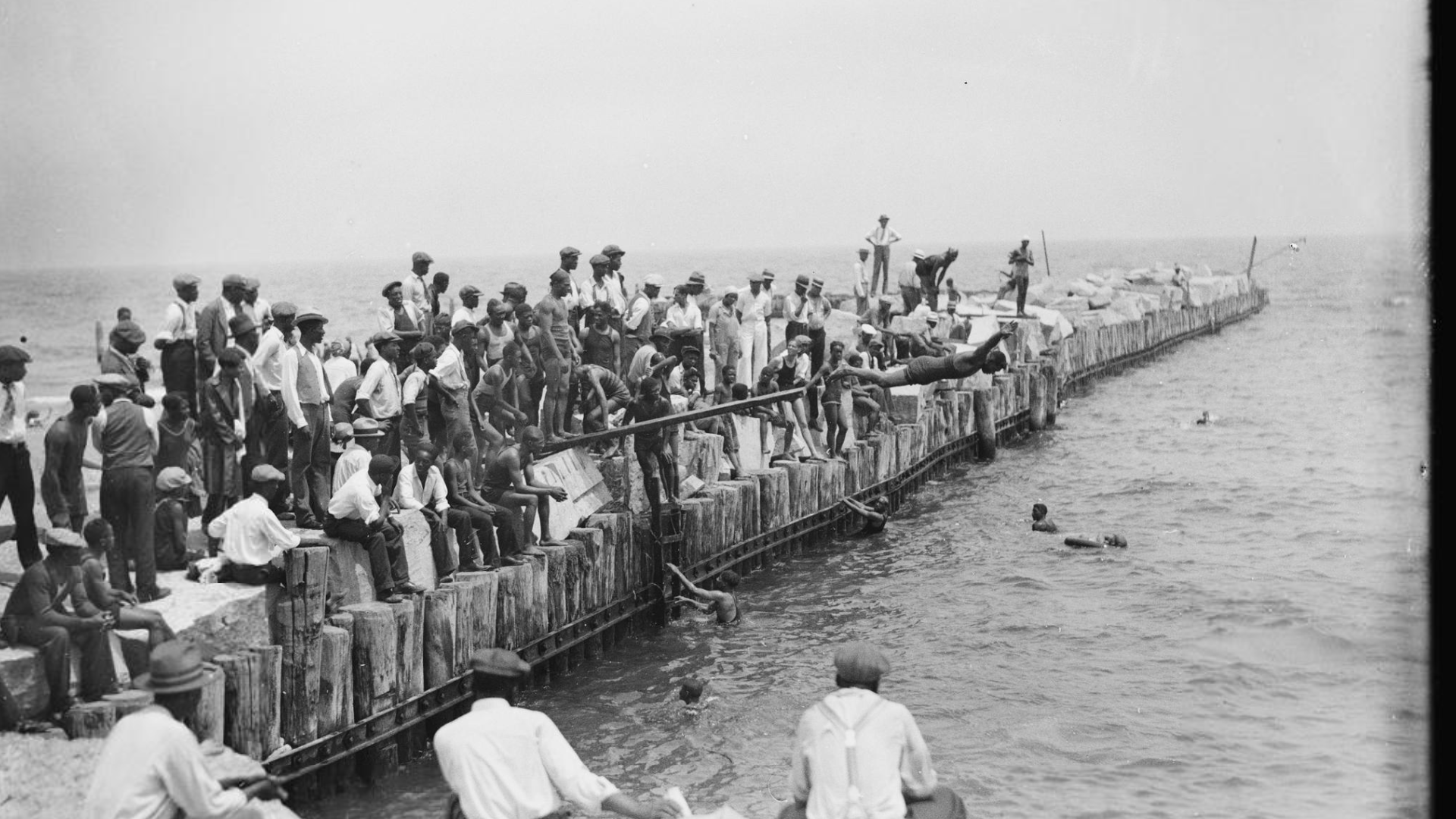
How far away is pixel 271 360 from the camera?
1338 centimetres

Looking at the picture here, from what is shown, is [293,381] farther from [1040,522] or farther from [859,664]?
[1040,522]

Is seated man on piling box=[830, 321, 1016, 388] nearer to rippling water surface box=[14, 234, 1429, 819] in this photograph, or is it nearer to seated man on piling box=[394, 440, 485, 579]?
rippling water surface box=[14, 234, 1429, 819]

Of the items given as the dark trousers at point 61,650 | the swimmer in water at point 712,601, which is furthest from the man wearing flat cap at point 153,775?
the swimmer in water at point 712,601

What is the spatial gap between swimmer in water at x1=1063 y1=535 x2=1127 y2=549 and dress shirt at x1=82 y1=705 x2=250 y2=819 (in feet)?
65.3

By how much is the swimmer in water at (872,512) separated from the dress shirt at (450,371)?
9394 millimetres

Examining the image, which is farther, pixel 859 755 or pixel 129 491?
pixel 129 491

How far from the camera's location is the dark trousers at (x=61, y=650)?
9.95 m

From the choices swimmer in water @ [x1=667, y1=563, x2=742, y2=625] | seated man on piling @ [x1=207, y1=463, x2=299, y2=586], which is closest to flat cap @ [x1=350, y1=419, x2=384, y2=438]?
seated man on piling @ [x1=207, y1=463, x2=299, y2=586]

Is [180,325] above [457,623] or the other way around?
above

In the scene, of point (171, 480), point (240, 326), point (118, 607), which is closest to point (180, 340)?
point (240, 326)

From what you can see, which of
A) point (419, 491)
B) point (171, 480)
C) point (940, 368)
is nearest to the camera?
point (171, 480)

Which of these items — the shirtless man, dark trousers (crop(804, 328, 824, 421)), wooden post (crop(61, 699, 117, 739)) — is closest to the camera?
wooden post (crop(61, 699, 117, 739))

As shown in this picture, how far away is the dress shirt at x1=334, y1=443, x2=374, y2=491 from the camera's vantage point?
41.5 feet

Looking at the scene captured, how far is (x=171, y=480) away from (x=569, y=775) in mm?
6304
